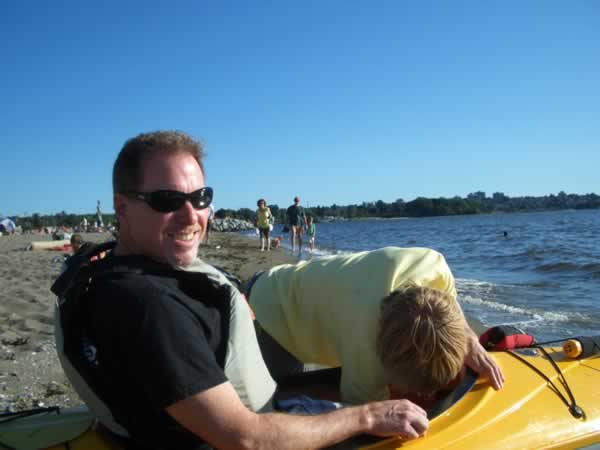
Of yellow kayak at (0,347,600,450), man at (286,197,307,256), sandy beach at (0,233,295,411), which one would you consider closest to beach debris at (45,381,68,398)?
sandy beach at (0,233,295,411)

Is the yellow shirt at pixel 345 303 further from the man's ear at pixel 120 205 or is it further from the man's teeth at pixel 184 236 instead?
the man's ear at pixel 120 205

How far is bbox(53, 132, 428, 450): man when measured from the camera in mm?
1358

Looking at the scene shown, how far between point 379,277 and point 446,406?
0.57 meters

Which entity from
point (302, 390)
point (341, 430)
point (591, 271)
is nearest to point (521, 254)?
point (591, 271)

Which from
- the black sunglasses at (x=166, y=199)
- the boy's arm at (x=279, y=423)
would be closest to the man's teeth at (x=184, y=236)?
the black sunglasses at (x=166, y=199)

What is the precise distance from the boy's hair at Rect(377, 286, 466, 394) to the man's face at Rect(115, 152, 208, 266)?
0.79 metres

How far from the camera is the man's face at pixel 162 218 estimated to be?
5.45ft

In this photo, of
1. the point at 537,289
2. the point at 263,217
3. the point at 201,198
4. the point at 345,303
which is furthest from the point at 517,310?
the point at 263,217

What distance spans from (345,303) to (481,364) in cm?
66

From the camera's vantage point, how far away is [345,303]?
2.05m

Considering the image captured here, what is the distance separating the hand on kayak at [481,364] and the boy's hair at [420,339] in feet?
1.09

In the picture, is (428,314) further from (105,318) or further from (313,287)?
(105,318)

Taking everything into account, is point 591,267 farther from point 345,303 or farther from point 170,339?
point 170,339

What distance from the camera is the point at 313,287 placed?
7.31 ft
